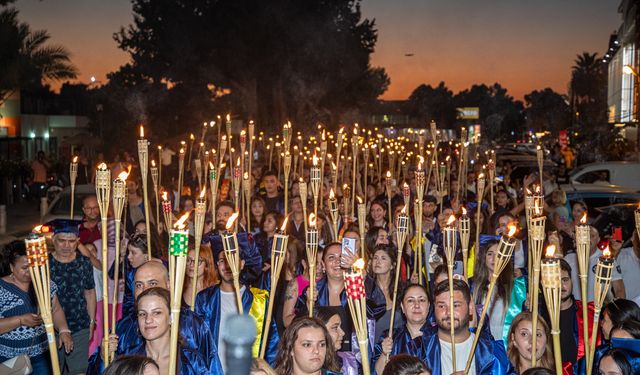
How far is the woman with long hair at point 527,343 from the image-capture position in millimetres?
5203

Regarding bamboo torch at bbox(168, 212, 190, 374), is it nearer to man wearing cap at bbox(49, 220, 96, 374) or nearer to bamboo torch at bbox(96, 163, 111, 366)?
bamboo torch at bbox(96, 163, 111, 366)

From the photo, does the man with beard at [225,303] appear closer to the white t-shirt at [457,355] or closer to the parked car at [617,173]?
the white t-shirt at [457,355]

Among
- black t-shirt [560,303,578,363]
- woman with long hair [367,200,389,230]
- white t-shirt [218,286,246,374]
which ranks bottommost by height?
black t-shirt [560,303,578,363]

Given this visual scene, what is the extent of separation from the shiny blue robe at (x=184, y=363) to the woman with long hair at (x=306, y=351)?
1.68 feet

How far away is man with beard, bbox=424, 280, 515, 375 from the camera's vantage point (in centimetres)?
509

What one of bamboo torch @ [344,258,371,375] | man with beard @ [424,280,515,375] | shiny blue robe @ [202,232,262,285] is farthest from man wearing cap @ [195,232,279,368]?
bamboo torch @ [344,258,371,375]

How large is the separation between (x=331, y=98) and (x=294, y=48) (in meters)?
4.72

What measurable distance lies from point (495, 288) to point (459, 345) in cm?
146

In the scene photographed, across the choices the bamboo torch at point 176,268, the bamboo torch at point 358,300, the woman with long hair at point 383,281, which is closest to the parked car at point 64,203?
the woman with long hair at point 383,281

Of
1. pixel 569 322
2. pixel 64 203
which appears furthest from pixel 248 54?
pixel 569 322

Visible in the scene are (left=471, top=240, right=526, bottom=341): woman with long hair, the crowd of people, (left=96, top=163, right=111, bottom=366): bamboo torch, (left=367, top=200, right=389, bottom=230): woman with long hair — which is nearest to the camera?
(left=96, top=163, right=111, bottom=366): bamboo torch

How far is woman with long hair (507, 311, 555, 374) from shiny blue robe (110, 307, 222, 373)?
6.30 feet

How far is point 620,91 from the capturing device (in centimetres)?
6438

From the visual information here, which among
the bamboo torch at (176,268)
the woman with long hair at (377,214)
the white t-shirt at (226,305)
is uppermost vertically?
the bamboo torch at (176,268)
